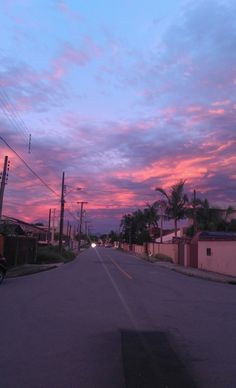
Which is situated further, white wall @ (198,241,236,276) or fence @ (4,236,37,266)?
white wall @ (198,241,236,276)

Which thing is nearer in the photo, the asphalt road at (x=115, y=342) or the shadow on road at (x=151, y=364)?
the shadow on road at (x=151, y=364)

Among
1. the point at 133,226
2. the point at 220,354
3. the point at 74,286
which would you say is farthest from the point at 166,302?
the point at 133,226

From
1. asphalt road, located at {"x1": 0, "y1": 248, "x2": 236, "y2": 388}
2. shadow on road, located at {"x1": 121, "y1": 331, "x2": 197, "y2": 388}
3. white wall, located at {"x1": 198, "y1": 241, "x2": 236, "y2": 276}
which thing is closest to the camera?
shadow on road, located at {"x1": 121, "y1": 331, "x2": 197, "y2": 388}

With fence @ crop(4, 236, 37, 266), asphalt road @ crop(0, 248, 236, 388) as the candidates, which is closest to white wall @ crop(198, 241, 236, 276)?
fence @ crop(4, 236, 37, 266)

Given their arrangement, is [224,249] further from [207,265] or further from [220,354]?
[220,354]

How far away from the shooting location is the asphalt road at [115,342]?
710 cm

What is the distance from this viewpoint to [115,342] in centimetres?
959

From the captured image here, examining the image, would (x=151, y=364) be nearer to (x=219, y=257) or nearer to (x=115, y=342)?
(x=115, y=342)

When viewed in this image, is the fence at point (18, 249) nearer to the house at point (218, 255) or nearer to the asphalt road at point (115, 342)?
the house at point (218, 255)

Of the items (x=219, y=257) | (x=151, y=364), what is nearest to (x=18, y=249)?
(x=219, y=257)

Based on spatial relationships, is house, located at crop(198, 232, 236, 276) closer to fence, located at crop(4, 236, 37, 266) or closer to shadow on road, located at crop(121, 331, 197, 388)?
fence, located at crop(4, 236, 37, 266)

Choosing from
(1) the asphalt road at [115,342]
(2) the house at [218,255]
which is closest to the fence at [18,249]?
(2) the house at [218,255]

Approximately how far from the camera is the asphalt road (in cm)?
710

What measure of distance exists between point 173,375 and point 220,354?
1731mm
